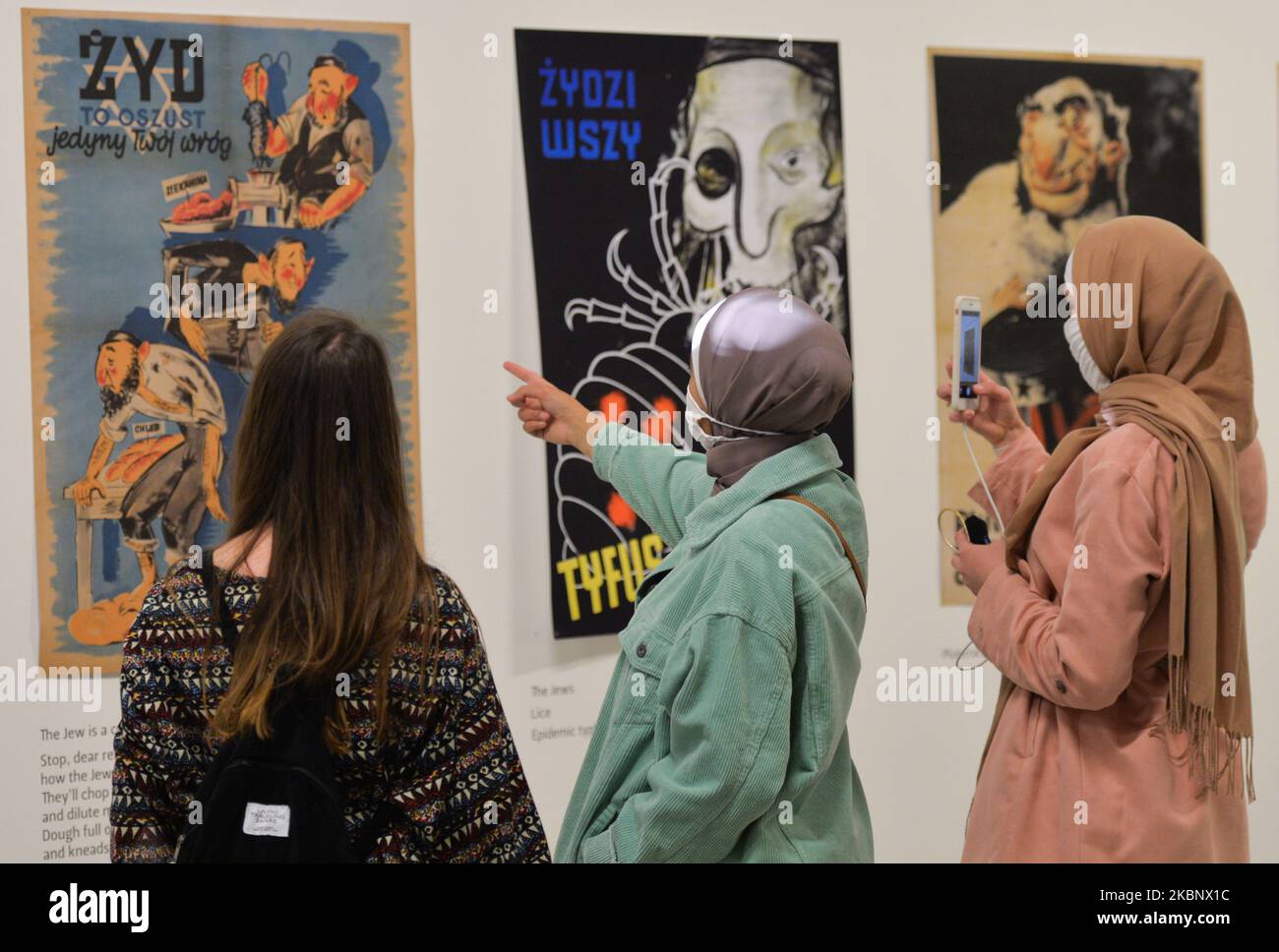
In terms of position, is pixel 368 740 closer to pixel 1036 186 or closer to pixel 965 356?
pixel 965 356

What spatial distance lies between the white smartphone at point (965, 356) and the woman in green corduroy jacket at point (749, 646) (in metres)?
0.71

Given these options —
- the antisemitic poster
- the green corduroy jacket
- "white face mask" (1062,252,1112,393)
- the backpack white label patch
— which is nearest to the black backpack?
the backpack white label patch

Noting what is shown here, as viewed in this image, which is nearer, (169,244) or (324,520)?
(324,520)

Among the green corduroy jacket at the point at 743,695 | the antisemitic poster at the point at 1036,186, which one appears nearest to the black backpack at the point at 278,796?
the green corduroy jacket at the point at 743,695

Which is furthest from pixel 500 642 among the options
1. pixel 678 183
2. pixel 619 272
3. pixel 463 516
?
pixel 678 183

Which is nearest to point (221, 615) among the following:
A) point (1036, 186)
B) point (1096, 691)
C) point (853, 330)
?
point (1096, 691)

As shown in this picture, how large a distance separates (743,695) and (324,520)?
0.60 m

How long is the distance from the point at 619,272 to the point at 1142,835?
5.85 feet

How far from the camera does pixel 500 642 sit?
3174mm

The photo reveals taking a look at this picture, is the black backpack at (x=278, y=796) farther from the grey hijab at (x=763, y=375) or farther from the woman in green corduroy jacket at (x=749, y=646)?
the grey hijab at (x=763, y=375)

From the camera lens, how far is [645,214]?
10.7 feet

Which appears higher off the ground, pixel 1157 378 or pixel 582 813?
pixel 1157 378

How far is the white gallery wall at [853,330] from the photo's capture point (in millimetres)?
2916

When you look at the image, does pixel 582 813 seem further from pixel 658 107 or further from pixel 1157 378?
pixel 658 107
